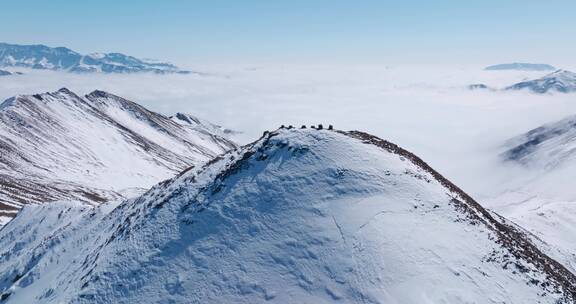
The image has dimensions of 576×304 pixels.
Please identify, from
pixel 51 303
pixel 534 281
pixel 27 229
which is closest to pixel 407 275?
pixel 534 281

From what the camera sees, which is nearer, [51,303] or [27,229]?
[51,303]

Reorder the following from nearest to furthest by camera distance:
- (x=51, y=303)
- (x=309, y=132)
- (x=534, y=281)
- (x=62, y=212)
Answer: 1. (x=534, y=281)
2. (x=51, y=303)
3. (x=309, y=132)
4. (x=62, y=212)

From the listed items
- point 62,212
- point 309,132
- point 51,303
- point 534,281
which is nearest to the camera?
point 534,281

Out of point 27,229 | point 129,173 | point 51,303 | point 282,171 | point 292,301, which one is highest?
point 282,171

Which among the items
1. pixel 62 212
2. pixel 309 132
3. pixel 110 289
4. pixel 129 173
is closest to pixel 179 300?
→ pixel 110 289

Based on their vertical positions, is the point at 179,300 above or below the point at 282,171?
below

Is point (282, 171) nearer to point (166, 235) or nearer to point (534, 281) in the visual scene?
point (166, 235)

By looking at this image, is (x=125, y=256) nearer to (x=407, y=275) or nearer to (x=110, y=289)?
(x=110, y=289)
